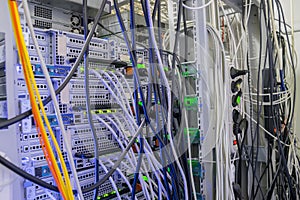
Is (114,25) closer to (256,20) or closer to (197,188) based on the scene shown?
(256,20)

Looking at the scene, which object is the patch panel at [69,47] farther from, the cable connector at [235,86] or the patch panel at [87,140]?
the cable connector at [235,86]

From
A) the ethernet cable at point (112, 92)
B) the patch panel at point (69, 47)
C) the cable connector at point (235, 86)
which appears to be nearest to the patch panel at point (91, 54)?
the patch panel at point (69, 47)

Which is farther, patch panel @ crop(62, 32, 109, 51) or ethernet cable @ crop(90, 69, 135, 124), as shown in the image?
patch panel @ crop(62, 32, 109, 51)

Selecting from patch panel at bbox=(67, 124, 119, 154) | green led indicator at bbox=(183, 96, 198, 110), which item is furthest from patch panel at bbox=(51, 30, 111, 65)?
green led indicator at bbox=(183, 96, 198, 110)

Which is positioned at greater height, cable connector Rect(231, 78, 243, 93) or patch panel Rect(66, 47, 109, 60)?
patch panel Rect(66, 47, 109, 60)

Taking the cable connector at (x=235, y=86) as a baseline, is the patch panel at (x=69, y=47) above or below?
above

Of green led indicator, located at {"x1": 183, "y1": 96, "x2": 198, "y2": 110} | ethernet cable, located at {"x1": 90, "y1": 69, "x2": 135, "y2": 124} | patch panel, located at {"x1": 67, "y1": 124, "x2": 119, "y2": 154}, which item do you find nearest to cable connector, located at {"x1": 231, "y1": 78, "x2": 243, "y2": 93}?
green led indicator, located at {"x1": 183, "y1": 96, "x2": 198, "y2": 110}

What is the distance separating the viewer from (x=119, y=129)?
112 cm

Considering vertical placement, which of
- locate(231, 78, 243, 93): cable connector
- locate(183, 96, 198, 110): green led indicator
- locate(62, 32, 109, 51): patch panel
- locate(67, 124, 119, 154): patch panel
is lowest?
locate(67, 124, 119, 154): patch panel

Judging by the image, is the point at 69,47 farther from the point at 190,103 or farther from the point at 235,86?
the point at 235,86

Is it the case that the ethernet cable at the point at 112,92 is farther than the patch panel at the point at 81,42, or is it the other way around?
the patch panel at the point at 81,42

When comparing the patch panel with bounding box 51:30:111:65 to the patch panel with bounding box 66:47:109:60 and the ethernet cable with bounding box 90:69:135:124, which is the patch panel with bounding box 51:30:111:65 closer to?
the patch panel with bounding box 66:47:109:60

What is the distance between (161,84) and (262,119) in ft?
3.31

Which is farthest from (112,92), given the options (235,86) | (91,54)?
(235,86)
